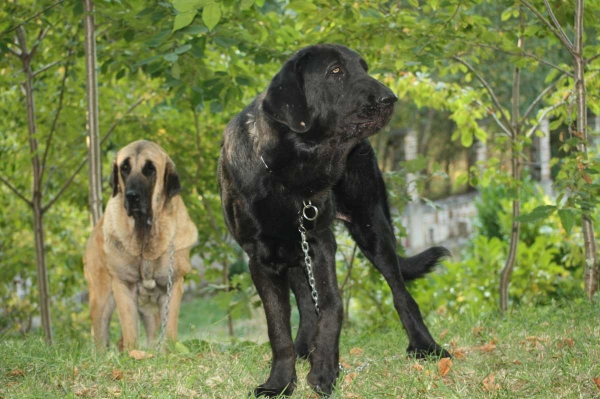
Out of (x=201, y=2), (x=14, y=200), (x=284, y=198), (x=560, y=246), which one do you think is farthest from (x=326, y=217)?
(x=14, y=200)

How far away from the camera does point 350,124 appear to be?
347cm

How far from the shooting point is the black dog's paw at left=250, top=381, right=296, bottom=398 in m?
3.50

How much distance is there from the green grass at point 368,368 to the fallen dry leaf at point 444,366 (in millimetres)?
26

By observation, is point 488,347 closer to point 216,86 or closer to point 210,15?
point 210,15

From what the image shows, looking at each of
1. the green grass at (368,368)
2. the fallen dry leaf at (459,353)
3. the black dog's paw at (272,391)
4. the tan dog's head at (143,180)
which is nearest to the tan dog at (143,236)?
the tan dog's head at (143,180)

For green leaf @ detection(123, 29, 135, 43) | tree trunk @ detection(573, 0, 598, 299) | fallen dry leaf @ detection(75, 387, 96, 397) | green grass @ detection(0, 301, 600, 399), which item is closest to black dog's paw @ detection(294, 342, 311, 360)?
green grass @ detection(0, 301, 600, 399)

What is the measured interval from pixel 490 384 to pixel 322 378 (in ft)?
2.61

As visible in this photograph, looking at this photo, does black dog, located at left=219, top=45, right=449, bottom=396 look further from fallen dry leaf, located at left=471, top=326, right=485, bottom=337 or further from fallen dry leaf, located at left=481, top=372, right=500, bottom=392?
fallen dry leaf, located at left=471, top=326, right=485, bottom=337

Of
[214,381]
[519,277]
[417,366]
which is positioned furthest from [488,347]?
[519,277]

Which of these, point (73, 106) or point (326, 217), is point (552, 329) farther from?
point (73, 106)

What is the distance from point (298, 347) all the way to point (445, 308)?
3.59 meters

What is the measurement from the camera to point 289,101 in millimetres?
3398

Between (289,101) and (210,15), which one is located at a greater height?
(210,15)

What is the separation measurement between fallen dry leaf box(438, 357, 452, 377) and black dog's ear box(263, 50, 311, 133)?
4.73ft
